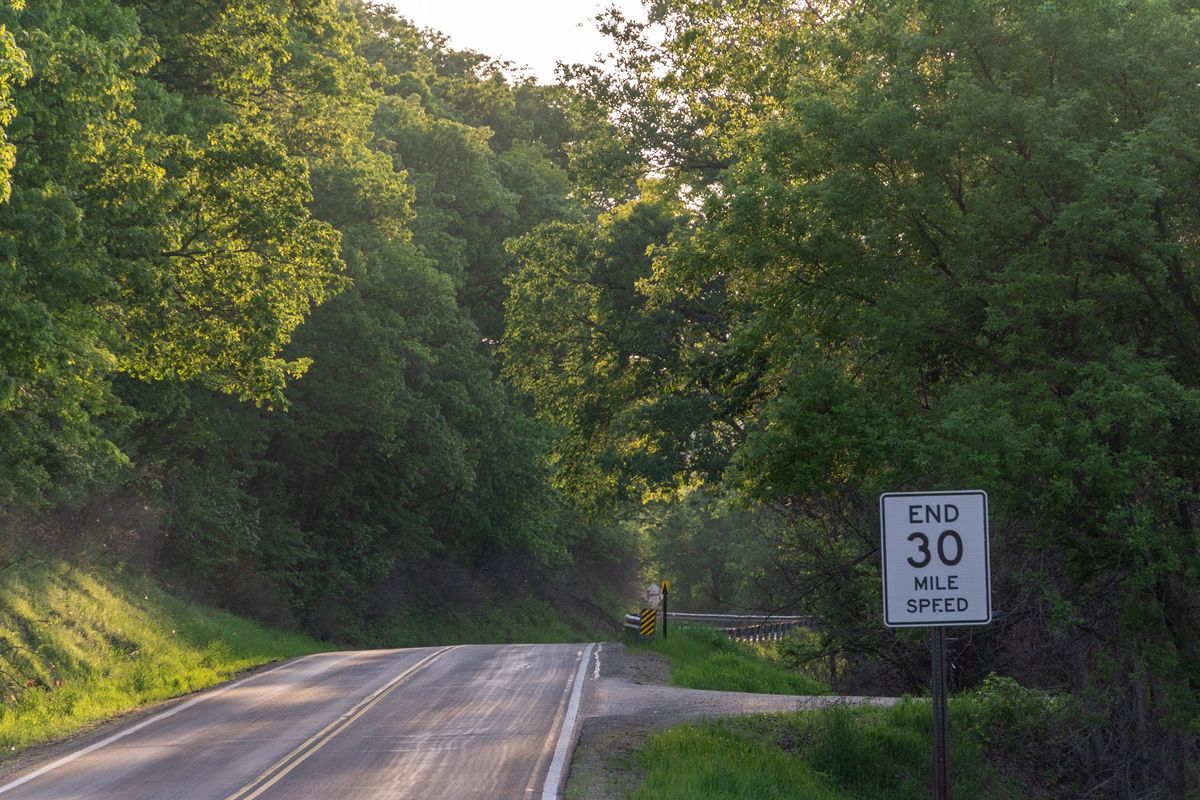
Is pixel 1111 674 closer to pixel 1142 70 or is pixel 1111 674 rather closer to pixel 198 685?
pixel 1142 70

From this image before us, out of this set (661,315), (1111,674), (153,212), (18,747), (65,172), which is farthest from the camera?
(661,315)

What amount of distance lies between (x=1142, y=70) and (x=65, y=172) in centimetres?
1314

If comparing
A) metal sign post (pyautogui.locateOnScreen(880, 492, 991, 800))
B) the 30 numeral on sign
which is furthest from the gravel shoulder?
the 30 numeral on sign

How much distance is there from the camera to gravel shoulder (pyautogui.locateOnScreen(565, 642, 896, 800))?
12648mm

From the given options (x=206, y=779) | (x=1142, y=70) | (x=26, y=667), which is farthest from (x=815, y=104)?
(x=26, y=667)

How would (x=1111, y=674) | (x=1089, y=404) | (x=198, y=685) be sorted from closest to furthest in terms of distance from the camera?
(x=1089, y=404) → (x=1111, y=674) → (x=198, y=685)

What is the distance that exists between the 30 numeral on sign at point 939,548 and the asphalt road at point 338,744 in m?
5.10

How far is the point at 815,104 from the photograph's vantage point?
582 inches

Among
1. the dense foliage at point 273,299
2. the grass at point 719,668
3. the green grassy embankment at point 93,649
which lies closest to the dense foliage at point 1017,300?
the grass at point 719,668

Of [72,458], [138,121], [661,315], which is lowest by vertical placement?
[72,458]

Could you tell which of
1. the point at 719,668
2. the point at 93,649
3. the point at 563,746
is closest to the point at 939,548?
the point at 563,746

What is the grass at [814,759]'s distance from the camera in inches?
481

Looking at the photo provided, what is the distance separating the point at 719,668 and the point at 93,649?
11.1 meters

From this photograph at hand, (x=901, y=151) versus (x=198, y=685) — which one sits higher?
(x=901, y=151)
